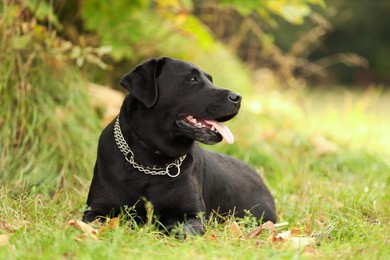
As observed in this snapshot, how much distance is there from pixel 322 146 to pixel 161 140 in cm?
349

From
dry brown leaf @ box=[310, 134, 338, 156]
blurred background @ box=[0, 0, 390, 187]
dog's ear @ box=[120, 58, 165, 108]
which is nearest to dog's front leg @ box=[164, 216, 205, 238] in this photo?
dog's ear @ box=[120, 58, 165, 108]

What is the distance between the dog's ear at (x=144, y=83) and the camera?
4.00 m

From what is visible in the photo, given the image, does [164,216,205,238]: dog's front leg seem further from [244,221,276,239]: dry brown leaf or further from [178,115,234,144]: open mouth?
[178,115,234,144]: open mouth

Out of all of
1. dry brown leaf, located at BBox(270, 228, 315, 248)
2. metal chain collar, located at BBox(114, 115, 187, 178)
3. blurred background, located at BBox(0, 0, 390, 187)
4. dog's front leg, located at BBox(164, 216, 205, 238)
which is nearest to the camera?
dry brown leaf, located at BBox(270, 228, 315, 248)

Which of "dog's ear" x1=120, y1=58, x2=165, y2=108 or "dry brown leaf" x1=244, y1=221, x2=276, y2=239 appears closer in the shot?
"dry brown leaf" x1=244, y1=221, x2=276, y2=239

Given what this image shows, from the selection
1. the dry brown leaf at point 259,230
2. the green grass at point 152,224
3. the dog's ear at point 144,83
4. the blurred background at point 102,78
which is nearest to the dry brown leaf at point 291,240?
the green grass at point 152,224

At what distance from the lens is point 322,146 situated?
23.6 feet

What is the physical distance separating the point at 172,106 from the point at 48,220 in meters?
1.01

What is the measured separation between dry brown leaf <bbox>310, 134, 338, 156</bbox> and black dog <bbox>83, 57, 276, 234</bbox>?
3169mm

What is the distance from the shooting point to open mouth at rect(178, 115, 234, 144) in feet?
13.1

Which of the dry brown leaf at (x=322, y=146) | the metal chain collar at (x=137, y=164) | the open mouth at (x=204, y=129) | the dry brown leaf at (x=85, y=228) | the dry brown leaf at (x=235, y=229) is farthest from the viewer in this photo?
the dry brown leaf at (x=322, y=146)

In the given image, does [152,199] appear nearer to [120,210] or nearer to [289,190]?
[120,210]

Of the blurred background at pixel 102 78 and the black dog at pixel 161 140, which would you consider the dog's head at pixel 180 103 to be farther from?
the blurred background at pixel 102 78

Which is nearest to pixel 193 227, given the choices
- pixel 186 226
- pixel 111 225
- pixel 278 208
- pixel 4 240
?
pixel 186 226
